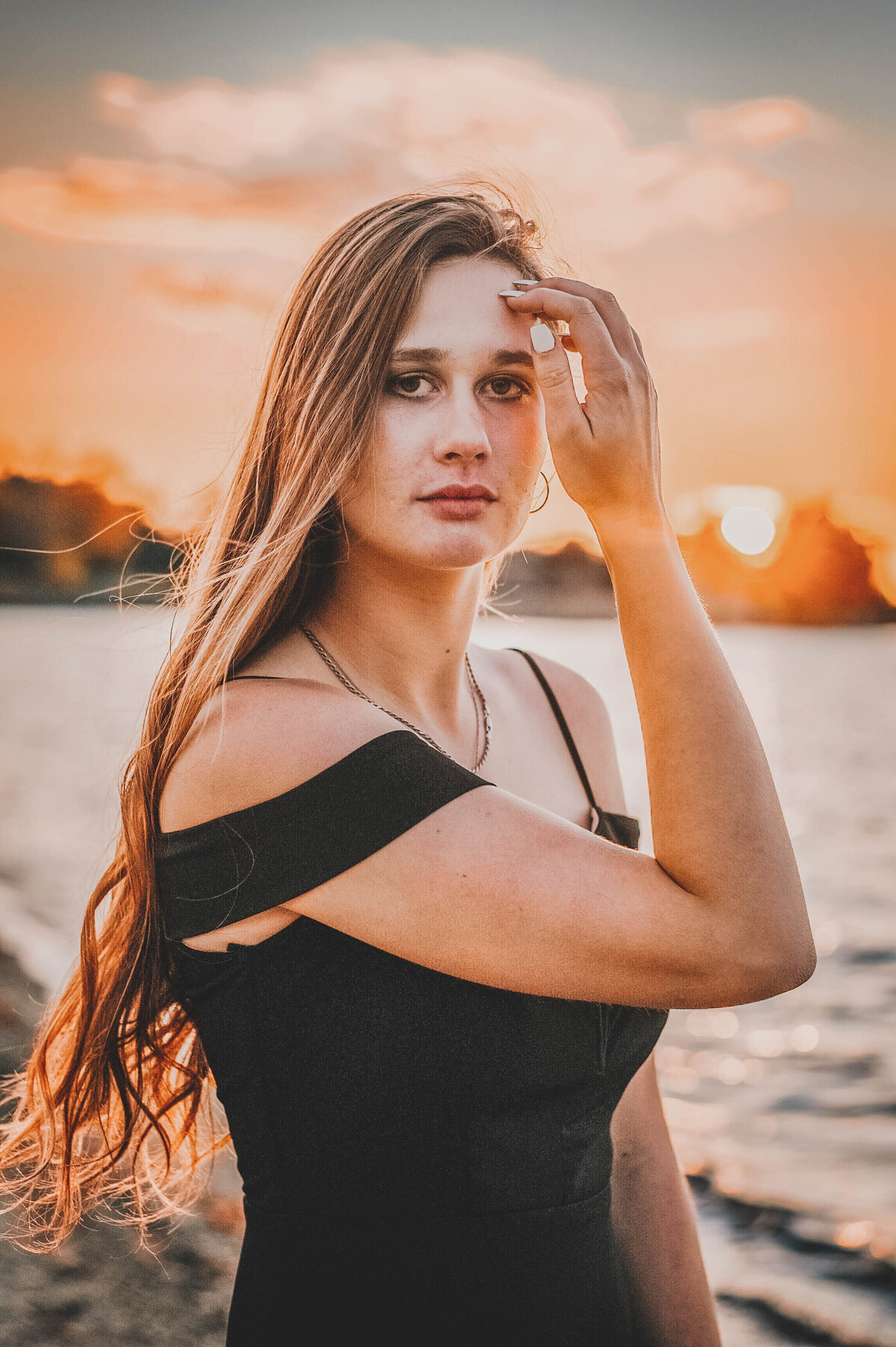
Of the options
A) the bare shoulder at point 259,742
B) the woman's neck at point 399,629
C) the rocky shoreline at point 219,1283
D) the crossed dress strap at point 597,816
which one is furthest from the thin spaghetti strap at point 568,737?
the rocky shoreline at point 219,1283

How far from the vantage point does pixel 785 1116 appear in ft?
22.9

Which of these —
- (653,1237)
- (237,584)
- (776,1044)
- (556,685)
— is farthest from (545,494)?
(776,1044)

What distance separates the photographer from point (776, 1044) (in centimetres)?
834

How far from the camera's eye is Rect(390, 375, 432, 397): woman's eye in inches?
71.3

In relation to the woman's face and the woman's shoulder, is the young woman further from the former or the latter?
the woman's shoulder

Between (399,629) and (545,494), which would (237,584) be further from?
(545,494)

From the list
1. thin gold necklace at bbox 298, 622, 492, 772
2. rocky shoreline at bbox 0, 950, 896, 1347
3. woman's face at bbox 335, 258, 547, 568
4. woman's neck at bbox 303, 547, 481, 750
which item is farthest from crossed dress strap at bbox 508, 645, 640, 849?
rocky shoreline at bbox 0, 950, 896, 1347

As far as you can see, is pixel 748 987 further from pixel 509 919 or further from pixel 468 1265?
pixel 468 1265

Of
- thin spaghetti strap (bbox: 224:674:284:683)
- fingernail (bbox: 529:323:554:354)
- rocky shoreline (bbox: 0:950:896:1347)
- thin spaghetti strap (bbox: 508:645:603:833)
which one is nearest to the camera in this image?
thin spaghetti strap (bbox: 224:674:284:683)

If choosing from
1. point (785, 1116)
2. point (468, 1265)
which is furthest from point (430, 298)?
point (785, 1116)

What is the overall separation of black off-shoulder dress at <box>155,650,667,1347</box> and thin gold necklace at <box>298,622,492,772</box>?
0.26m

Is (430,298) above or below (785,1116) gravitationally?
above

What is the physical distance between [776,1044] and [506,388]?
7777mm

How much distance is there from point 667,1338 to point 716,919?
1.15 meters
